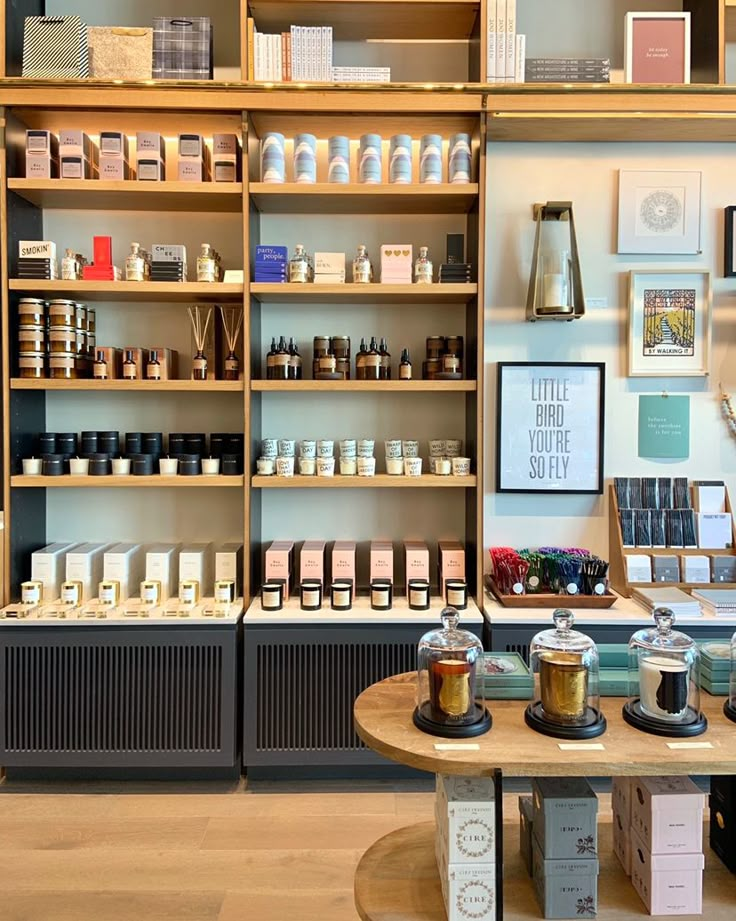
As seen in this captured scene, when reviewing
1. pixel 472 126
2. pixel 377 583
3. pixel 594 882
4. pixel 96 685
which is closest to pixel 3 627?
pixel 96 685

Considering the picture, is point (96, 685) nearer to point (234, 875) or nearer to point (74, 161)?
point (234, 875)

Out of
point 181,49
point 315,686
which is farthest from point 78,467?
point 181,49

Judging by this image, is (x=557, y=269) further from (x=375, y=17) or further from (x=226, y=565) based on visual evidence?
(x=226, y=565)

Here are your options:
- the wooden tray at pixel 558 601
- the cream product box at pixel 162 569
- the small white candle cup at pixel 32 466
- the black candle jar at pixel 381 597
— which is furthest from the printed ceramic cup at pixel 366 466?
the small white candle cup at pixel 32 466

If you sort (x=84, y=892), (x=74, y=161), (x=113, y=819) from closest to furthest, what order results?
(x=84, y=892) → (x=113, y=819) → (x=74, y=161)

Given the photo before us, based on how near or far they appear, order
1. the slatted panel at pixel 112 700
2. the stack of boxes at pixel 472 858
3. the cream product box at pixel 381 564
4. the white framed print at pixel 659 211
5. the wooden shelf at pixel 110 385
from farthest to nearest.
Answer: the white framed print at pixel 659 211
the cream product box at pixel 381 564
the wooden shelf at pixel 110 385
the slatted panel at pixel 112 700
the stack of boxes at pixel 472 858

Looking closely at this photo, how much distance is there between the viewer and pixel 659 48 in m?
2.73

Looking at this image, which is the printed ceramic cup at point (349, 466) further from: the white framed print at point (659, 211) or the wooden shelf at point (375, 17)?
the wooden shelf at point (375, 17)

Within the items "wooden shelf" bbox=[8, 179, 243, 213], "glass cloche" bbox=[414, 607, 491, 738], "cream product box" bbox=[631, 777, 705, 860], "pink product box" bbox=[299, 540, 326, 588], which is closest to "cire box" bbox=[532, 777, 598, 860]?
"cream product box" bbox=[631, 777, 705, 860]

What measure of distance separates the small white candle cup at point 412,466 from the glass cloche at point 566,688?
52.9 inches

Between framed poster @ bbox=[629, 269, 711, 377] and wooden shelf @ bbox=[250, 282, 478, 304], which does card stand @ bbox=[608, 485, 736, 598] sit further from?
wooden shelf @ bbox=[250, 282, 478, 304]

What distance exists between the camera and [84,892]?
208 centimetres

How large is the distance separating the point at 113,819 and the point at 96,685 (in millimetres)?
481

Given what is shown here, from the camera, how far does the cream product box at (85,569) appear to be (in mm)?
2781
